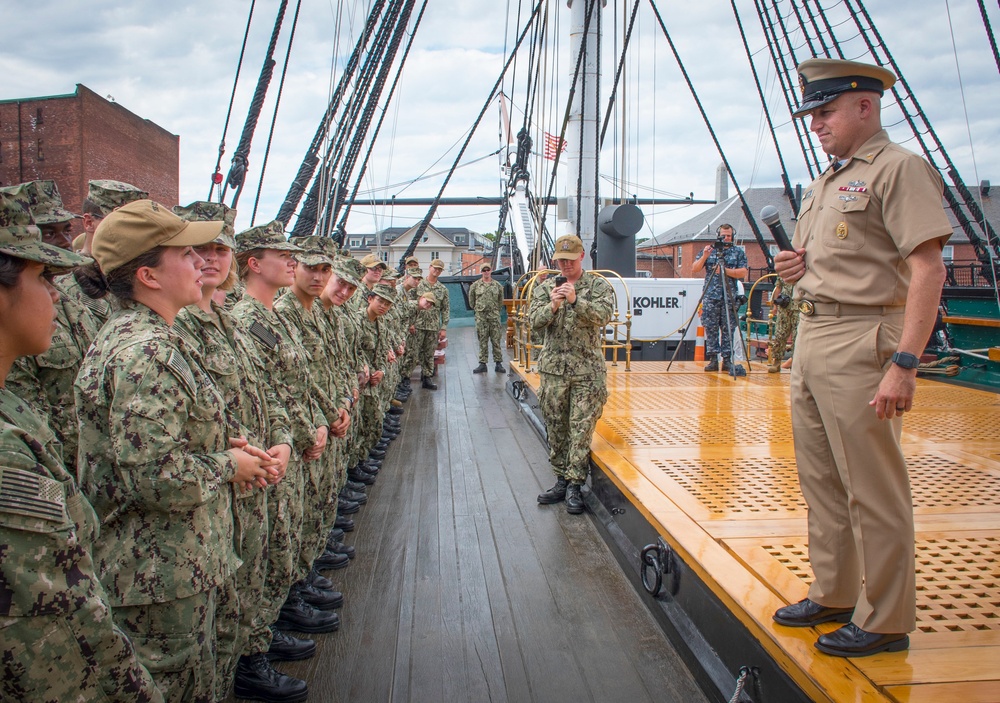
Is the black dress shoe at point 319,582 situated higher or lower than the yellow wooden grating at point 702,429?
lower

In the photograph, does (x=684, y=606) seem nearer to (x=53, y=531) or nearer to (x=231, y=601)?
(x=231, y=601)

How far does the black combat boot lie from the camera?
15.3ft

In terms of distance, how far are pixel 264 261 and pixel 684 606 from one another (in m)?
2.29

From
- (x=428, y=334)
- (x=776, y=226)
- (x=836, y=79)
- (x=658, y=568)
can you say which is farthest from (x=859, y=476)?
(x=428, y=334)

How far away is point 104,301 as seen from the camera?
3014 millimetres

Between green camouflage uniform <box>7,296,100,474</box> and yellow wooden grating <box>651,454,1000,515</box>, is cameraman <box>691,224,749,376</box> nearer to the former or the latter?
yellow wooden grating <box>651,454,1000,515</box>

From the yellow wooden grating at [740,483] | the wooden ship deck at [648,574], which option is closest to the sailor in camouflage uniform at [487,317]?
the wooden ship deck at [648,574]

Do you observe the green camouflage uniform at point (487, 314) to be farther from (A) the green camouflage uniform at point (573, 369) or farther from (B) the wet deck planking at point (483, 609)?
(A) the green camouflage uniform at point (573, 369)

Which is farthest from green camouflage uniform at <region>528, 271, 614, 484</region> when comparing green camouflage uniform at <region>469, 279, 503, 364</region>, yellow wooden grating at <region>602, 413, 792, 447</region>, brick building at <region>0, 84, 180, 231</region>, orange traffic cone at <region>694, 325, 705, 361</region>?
brick building at <region>0, 84, 180, 231</region>

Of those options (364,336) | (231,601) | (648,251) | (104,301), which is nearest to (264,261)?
(104,301)

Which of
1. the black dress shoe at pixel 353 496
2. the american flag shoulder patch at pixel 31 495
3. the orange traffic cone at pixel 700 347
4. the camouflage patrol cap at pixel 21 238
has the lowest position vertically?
the black dress shoe at pixel 353 496

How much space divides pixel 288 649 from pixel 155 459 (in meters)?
1.33

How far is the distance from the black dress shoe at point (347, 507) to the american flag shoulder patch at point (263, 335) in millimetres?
1816

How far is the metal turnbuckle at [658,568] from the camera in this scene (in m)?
2.88
